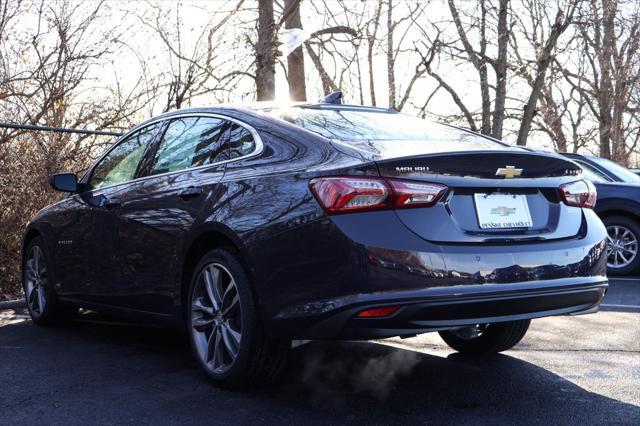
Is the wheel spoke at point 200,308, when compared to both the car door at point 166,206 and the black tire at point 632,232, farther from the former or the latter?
the black tire at point 632,232

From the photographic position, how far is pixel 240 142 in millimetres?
4738

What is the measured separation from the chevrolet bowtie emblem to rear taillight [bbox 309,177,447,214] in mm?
372

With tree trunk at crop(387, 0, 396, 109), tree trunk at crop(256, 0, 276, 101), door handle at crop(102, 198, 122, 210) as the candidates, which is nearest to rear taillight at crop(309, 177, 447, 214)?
door handle at crop(102, 198, 122, 210)

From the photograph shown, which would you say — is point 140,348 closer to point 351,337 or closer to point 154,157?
point 154,157

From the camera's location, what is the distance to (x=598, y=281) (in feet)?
14.0

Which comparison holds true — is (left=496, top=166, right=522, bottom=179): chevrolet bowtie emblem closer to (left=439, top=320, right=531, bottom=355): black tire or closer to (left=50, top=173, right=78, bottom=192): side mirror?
(left=439, top=320, right=531, bottom=355): black tire

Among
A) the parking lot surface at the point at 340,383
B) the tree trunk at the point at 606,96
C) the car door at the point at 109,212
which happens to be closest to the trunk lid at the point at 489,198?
the parking lot surface at the point at 340,383

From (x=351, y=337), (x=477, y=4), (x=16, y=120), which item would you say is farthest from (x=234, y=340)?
(x=477, y=4)

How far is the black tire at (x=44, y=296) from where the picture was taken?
652 centimetres

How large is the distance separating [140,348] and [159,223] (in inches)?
46.2

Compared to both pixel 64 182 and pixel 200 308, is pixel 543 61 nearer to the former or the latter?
pixel 64 182

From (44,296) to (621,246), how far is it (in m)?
7.50

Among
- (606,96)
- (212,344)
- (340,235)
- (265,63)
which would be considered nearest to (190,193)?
A: (212,344)

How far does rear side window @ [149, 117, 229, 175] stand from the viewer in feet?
16.1
